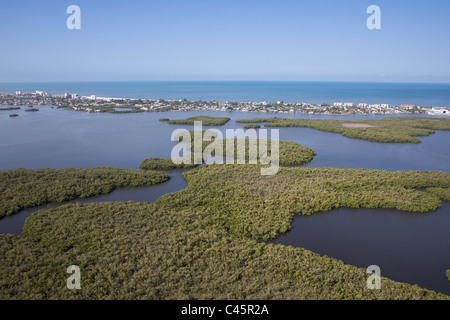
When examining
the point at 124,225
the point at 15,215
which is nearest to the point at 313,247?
the point at 124,225

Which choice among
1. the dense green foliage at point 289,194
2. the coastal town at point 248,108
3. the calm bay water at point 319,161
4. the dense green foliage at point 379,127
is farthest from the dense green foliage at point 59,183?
the coastal town at point 248,108

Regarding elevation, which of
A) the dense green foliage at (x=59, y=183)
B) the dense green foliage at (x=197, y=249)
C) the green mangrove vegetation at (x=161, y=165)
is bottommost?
the dense green foliage at (x=197, y=249)

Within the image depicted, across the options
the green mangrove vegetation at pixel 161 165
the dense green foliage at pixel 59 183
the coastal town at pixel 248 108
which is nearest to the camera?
the dense green foliage at pixel 59 183

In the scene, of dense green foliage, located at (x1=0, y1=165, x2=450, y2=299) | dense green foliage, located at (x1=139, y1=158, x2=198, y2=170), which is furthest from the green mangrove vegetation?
dense green foliage, located at (x1=0, y1=165, x2=450, y2=299)

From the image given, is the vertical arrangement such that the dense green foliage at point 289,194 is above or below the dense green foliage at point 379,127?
below

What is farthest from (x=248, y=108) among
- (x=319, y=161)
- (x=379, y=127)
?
(x=319, y=161)

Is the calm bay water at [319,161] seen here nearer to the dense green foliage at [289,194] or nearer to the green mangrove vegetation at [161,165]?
the dense green foliage at [289,194]
